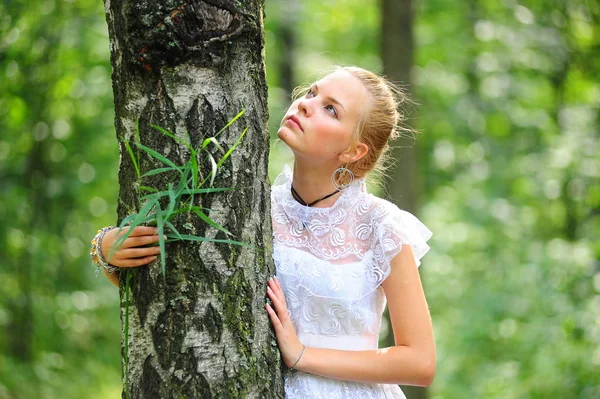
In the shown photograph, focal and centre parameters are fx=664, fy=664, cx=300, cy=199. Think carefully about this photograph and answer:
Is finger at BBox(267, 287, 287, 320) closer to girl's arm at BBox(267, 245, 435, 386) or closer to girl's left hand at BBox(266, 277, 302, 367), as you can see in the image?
girl's left hand at BBox(266, 277, 302, 367)

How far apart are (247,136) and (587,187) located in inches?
266

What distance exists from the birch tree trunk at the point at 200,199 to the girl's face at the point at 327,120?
0.35 m

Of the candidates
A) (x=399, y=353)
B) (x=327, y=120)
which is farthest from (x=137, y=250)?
(x=399, y=353)

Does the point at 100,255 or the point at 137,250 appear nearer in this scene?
the point at 137,250

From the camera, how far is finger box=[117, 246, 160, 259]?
74.1 inches

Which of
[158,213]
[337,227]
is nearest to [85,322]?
[337,227]

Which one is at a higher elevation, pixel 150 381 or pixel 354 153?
pixel 354 153

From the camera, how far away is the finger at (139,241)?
187cm

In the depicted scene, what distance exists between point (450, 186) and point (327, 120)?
6.83 m

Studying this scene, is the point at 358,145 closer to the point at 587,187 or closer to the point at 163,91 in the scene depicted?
the point at 163,91

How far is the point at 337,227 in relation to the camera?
2477 millimetres

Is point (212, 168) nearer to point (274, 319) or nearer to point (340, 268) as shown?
point (274, 319)

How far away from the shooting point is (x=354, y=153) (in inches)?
98.5

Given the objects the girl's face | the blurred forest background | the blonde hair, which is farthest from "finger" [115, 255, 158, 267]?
the blurred forest background
